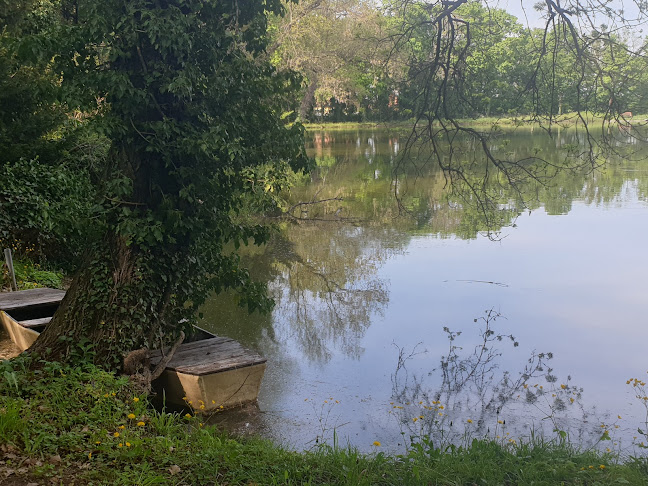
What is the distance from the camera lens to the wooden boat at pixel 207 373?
6.86 metres

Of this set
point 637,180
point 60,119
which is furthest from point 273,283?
point 637,180

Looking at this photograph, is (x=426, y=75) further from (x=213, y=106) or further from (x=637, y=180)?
(x=637, y=180)

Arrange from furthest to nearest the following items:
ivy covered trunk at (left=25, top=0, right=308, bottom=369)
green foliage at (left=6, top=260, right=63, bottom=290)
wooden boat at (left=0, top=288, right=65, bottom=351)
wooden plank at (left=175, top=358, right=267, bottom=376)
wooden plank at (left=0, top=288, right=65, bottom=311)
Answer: green foliage at (left=6, top=260, right=63, bottom=290)
wooden plank at (left=0, top=288, right=65, bottom=311)
wooden boat at (left=0, top=288, right=65, bottom=351)
wooden plank at (left=175, top=358, right=267, bottom=376)
ivy covered trunk at (left=25, top=0, right=308, bottom=369)

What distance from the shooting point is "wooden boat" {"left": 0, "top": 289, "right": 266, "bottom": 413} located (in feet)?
22.5

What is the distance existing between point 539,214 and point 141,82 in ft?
46.1

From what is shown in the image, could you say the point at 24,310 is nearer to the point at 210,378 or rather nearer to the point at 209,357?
the point at 209,357

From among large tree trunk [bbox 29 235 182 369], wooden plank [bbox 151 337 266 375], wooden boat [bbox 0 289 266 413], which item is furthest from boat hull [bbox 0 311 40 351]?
wooden plank [bbox 151 337 266 375]

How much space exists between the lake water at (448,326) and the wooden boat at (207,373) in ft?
0.78

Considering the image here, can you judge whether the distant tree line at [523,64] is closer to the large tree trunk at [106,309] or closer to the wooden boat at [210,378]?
the large tree trunk at [106,309]

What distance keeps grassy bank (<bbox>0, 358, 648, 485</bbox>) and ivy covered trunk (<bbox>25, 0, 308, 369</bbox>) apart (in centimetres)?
121

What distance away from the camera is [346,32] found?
2809cm

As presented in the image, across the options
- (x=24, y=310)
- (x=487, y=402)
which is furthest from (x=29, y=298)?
(x=487, y=402)

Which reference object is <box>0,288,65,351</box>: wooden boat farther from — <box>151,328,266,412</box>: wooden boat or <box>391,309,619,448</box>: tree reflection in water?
<box>391,309,619,448</box>: tree reflection in water

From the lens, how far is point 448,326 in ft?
32.3
